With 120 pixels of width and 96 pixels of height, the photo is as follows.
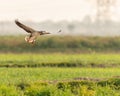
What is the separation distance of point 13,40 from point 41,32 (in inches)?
Result: 983

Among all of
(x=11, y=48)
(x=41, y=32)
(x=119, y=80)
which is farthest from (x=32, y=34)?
(x=11, y=48)

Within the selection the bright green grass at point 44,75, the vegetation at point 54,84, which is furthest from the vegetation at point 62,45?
the vegetation at point 54,84

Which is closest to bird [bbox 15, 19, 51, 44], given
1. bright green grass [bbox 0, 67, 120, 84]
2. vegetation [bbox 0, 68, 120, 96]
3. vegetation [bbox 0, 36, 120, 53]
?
vegetation [bbox 0, 68, 120, 96]

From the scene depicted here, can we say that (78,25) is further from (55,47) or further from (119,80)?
(119,80)

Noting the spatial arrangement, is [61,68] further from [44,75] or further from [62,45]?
[62,45]

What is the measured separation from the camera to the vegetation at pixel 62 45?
115ft

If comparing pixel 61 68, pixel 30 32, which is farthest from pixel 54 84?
pixel 61 68

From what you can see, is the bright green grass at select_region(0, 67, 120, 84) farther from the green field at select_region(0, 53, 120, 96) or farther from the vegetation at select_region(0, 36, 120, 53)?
the vegetation at select_region(0, 36, 120, 53)

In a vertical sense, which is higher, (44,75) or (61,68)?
(44,75)

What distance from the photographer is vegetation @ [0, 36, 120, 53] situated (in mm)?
35156

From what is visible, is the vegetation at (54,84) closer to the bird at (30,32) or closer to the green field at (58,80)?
the green field at (58,80)

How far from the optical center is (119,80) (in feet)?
54.3

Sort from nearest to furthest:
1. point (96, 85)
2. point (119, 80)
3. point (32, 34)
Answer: point (32, 34) → point (96, 85) → point (119, 80)

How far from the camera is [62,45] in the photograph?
36.1m
